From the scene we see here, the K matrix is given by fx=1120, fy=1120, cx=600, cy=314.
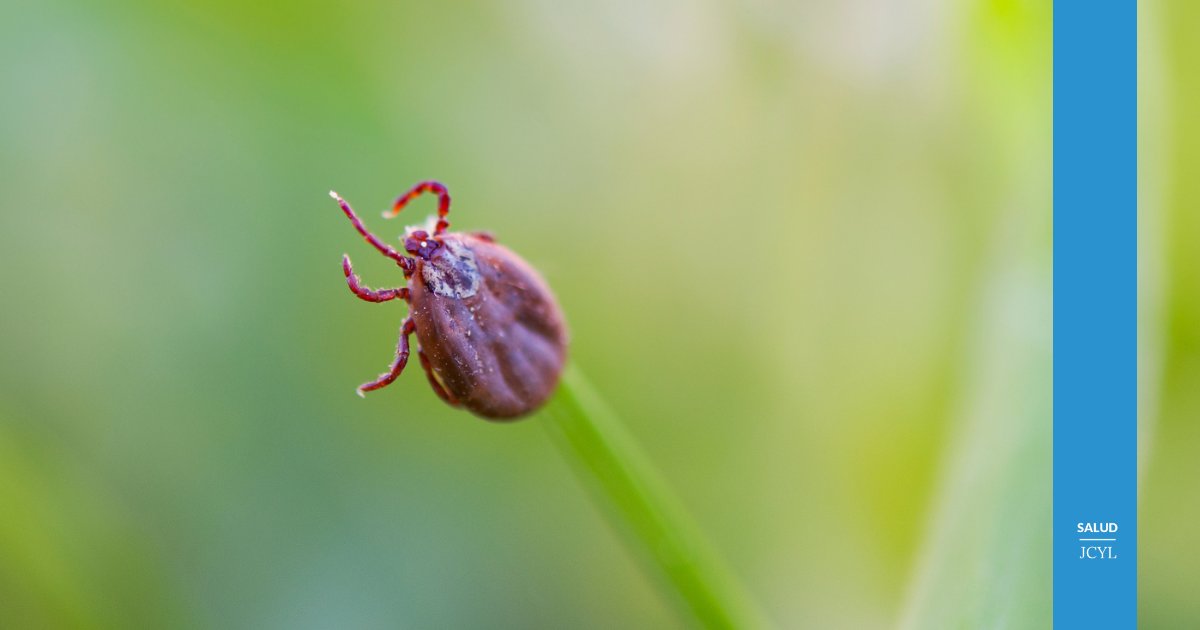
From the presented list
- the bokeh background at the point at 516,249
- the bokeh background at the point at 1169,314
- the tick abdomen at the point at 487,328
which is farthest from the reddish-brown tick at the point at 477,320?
the bokeh background at the point at 1169,314

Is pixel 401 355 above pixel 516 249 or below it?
below

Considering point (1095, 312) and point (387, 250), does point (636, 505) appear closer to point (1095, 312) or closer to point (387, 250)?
point (387, 250)

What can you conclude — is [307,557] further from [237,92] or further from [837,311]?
[837,311]

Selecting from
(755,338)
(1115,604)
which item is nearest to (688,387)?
→ (755,338)

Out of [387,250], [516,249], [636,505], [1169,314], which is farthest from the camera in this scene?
[516,249]

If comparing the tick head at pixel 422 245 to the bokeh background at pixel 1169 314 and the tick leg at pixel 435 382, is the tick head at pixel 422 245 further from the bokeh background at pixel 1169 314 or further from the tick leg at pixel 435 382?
the bokeh background at pixel 1169 314

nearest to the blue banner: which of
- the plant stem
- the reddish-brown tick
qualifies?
the plant stem

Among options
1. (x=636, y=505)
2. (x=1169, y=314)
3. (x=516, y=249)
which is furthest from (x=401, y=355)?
(x=1169, y=314)
